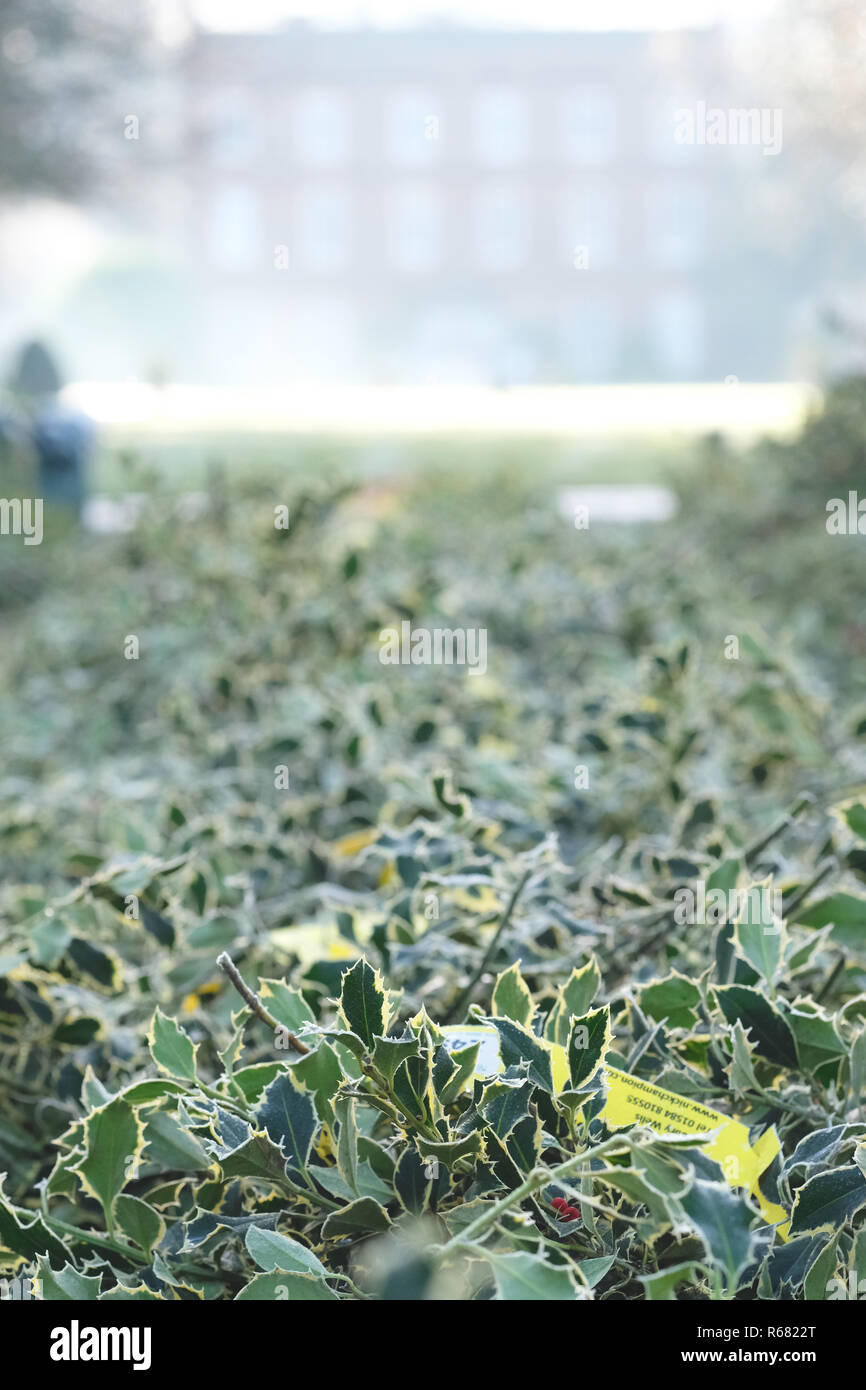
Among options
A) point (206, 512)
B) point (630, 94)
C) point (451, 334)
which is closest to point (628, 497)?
point (206, 512)

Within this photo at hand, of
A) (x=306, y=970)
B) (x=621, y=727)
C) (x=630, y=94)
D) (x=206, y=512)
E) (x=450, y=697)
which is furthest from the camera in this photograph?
(x=630, y=94)

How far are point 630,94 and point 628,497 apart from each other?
35.0 m

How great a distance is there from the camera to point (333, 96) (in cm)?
4344

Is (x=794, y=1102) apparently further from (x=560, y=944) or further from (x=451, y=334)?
(x=451, y=334)

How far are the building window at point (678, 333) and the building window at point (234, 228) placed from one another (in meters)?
13.0

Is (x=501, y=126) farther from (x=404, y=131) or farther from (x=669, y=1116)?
(x=669, y=1116)

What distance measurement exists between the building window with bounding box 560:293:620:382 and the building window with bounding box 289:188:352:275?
759 centimetres

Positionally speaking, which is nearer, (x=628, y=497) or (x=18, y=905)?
(x=18, y=905)

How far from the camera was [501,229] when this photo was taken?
4362 centimetres

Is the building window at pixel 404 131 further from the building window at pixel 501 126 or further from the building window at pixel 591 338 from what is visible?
the building window at pixel 591 338

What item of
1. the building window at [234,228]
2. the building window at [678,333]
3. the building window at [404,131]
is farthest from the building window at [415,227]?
the building window at [678,333]

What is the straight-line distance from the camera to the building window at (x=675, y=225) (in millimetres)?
A: 42094

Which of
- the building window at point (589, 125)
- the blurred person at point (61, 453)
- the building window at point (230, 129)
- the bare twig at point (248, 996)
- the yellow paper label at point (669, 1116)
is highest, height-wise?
the building window at point (589, 125)

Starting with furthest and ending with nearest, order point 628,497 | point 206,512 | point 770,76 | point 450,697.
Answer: point 770,76 < point 628,497 < point 206,512 < point 450,697
